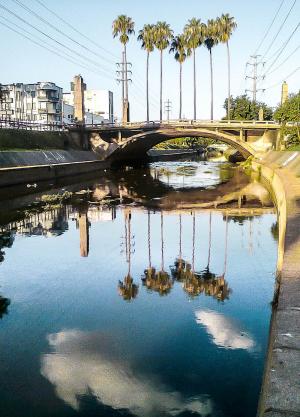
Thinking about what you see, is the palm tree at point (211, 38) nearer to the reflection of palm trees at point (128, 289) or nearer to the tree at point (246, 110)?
the tree at point (246, 110)

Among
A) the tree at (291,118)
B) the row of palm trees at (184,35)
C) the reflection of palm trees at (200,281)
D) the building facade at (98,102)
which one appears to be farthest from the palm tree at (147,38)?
the building facade at (98,102)

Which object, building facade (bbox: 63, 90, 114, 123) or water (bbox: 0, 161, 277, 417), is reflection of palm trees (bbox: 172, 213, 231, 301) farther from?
building facade (bbox: 63, 90, 114, 123)

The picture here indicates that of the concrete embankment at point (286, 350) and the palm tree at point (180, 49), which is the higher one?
the palm tree at point (180, 49)

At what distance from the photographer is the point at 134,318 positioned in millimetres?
9320

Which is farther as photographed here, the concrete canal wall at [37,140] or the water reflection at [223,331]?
the concrete canal wall at [37,140]

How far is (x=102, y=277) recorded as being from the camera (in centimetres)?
1238

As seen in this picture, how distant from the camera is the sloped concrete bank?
3434cm

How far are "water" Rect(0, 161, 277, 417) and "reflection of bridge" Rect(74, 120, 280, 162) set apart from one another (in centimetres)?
4360

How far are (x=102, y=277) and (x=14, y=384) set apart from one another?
577 centimetres

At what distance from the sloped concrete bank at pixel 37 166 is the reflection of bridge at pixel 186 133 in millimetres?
9431

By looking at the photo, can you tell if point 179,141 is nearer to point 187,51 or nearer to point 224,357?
point 187,51

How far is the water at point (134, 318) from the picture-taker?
6.42 meters

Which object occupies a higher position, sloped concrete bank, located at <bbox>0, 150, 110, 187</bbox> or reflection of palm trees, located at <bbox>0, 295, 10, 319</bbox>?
sloped concrete bank, located at <bbox>0, 150, 110, 187</bbox>

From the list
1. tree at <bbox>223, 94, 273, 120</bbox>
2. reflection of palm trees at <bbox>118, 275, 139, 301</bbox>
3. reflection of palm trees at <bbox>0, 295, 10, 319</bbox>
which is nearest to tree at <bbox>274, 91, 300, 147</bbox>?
tree at <bbox>223, 94, 273, 120</bbox>
